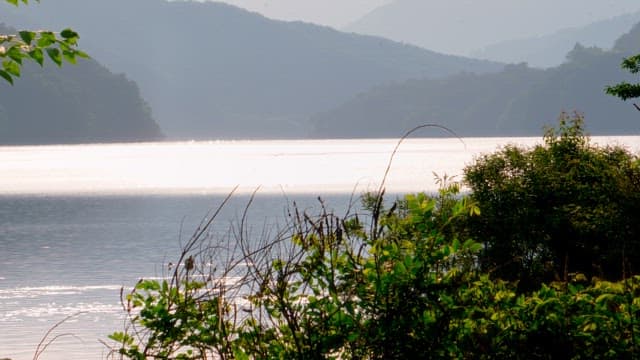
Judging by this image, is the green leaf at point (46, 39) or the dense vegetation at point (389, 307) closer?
the dense vegetation at point (389, 307)

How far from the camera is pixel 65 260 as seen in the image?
85.4 m

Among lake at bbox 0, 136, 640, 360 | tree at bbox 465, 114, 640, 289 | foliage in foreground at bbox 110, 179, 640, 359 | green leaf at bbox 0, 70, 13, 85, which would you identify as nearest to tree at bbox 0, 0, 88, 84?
green leaf at bbox 0, 70, 13, 85

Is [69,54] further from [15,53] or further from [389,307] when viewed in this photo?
[389,307]

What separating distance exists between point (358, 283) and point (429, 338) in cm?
60

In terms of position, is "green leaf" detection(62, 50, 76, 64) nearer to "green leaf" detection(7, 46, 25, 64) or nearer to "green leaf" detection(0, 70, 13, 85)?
"green leaf" detection(7, 46, 25, 64)

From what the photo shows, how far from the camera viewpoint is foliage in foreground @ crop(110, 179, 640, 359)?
732 centimetres

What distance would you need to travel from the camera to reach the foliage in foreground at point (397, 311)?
7324 mm

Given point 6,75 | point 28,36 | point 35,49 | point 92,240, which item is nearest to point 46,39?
point 35,49

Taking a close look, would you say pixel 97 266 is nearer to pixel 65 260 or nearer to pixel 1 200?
pixel 65 260

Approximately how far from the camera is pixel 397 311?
24.1 feet

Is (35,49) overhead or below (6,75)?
overhead

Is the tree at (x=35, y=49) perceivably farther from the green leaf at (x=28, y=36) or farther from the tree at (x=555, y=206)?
the tree at (x=555, y=206)

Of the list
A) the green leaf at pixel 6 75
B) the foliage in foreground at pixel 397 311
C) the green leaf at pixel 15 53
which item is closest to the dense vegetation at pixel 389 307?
the foliage in foreground at pixel 397 311

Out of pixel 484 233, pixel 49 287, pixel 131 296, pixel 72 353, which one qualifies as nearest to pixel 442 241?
pixel 131 296
